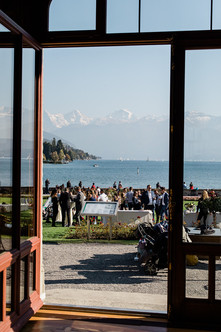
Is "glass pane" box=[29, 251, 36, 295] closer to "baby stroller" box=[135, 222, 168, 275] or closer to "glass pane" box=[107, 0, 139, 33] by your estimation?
"glass pane" box=[107, 0, 139, 33]

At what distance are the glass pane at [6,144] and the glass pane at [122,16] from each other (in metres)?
1.21

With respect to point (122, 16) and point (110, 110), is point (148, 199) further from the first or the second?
point (110, 110)

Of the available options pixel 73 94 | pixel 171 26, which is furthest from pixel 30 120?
pixel 73 94

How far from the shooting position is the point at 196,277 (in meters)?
4.38

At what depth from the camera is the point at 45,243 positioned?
12070 mm

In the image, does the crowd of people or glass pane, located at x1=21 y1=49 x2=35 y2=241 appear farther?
the crowd of people

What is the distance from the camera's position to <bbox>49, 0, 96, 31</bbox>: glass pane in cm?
458

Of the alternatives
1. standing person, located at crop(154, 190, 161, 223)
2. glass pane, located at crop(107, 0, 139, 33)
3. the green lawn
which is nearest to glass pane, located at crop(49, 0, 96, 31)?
glass pane, located at crop(107, 0, 139, 33)

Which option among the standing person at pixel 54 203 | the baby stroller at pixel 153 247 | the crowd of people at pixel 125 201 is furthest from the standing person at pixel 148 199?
the baby stroller at pixel 153 247

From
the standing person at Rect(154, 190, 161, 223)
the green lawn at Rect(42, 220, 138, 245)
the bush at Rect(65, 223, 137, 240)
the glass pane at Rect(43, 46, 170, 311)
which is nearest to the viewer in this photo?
the green lawn at Rect(42, 220, 138, 245)

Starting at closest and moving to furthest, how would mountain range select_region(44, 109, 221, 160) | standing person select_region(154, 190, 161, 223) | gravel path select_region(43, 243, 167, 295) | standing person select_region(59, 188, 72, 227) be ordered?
gravel path select_region(43, 243, 167, 295) < standing person select_region(59, 188, 72, 227) < standing person select_region(154, 190, 161, 223) < mountain range select_region(44, 109, 221, 160)

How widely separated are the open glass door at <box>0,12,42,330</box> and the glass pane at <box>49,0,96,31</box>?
398 mm

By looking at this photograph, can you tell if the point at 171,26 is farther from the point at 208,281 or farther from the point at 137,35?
the point at 208,281

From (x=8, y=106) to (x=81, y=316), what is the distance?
250 cm
